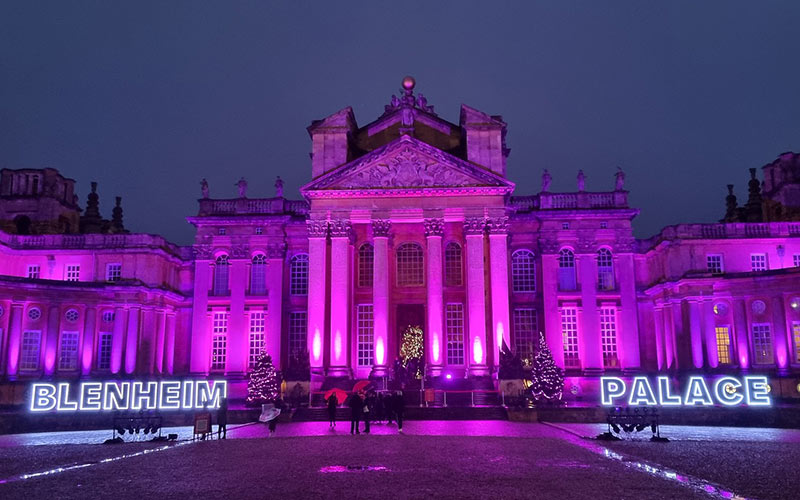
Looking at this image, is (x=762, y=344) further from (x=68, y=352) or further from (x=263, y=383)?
(x=68, y=352)

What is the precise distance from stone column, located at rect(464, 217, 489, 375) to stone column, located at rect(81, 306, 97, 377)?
74.4 feet

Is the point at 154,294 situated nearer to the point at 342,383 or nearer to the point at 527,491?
the point at 342,383

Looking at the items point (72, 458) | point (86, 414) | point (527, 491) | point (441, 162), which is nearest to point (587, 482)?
point (527, 491)

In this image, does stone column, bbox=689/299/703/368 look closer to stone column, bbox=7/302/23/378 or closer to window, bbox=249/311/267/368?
window, bbox=249/311/267/368

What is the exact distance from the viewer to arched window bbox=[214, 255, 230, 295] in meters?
45.5

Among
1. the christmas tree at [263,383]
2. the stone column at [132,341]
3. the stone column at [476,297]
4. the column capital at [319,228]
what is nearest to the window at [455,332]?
the stone column at [476,297]

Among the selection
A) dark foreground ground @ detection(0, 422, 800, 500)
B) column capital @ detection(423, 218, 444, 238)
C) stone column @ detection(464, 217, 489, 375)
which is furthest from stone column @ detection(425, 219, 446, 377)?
dark foreground ground @ detection(0, 422, 800, 500)

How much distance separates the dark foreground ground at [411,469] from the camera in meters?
11.8

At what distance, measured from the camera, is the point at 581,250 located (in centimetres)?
4422

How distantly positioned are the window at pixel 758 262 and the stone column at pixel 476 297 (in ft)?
56.6

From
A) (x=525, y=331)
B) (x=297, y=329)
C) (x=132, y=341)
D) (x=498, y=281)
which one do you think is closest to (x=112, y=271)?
(x=132, y=341)

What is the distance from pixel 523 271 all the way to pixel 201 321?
20.7m

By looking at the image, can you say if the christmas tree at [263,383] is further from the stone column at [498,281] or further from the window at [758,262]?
the window at [758,262]

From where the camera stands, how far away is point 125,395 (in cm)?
2691
